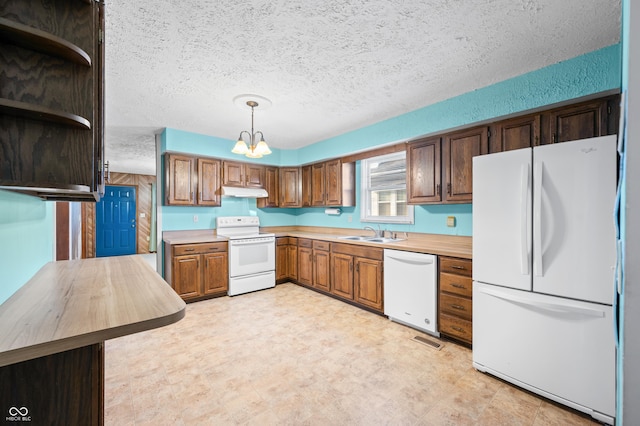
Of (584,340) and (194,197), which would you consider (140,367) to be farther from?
(584,340)

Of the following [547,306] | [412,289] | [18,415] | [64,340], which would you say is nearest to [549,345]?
[547,306]

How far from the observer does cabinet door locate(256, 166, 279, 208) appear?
5098 mm

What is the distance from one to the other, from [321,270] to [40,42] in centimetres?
370

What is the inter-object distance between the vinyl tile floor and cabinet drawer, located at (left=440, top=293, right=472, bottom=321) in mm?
320

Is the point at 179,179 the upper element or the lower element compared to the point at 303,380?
upper

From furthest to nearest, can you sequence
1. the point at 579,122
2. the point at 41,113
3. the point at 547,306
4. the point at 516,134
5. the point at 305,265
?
1. the point at 305,265
2. the point at 516,134
3. the point at 579,122
4. the point at 547,306
5. the point at 41,113

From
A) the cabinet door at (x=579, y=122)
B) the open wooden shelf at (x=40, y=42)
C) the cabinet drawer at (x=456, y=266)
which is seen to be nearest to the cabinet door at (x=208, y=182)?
the open wooden shelf at (x=40, y=42)

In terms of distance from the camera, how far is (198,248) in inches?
154

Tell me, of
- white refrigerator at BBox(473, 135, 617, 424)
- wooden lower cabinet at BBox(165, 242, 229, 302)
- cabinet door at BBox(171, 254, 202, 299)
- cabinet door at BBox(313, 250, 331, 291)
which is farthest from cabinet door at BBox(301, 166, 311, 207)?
white refrigerator at BBox(473, 135, 617, 424)

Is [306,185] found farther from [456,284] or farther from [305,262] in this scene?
[456,284]

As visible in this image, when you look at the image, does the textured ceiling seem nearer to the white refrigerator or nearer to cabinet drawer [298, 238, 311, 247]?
the white refrigerator

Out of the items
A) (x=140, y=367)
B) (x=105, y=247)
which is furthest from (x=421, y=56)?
(x=105, y=247)

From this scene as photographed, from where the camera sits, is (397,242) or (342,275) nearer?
(397,242)

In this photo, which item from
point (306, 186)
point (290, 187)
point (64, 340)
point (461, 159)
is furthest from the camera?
point (290, 187)
